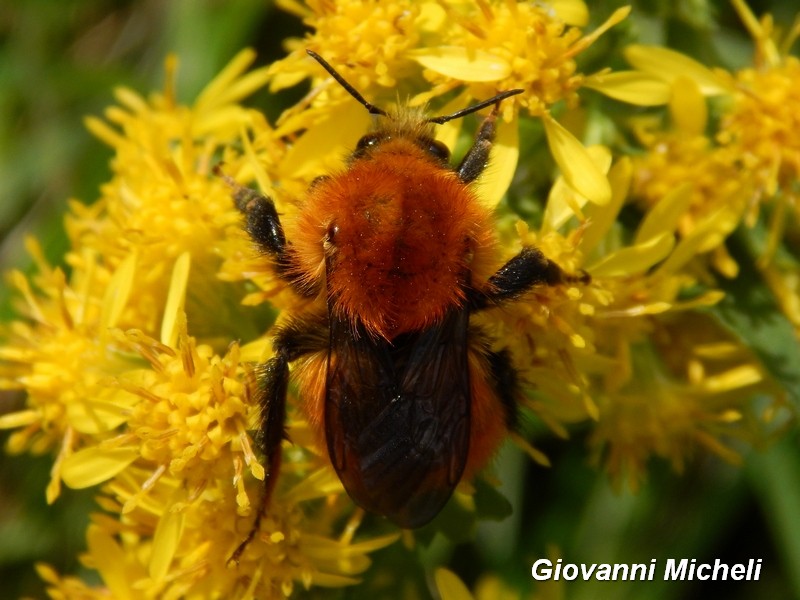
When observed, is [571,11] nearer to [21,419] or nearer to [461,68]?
[461,68]

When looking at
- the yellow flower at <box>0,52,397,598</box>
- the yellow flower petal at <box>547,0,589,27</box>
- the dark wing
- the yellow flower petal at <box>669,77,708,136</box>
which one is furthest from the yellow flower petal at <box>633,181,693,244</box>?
the yellow flower at <box>0,52,397,598</box>

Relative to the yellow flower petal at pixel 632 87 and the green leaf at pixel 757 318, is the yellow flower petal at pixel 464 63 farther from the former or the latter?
the green leaf at pixel 757 318

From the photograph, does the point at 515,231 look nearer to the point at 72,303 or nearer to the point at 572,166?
the point at 572,166

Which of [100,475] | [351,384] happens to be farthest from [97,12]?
[351,384]

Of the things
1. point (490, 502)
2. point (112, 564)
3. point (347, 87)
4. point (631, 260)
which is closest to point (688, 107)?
point (631, 260)

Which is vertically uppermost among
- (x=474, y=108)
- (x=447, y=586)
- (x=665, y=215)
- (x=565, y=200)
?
(x=474, y=108)
